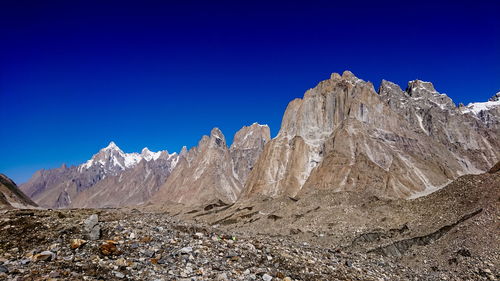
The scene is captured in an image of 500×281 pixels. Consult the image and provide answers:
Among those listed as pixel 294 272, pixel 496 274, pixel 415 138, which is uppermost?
pixel 415 138

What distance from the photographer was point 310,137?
154125 mm

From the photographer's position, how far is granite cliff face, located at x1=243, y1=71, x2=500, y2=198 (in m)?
126

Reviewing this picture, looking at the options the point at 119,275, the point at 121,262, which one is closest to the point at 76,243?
the point at 121,262

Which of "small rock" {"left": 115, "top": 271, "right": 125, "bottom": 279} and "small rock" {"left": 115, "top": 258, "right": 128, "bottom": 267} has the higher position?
"small rock" {"left": 115, "top": 258, "right": 128, "bottom": 267}

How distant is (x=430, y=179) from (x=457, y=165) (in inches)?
1879

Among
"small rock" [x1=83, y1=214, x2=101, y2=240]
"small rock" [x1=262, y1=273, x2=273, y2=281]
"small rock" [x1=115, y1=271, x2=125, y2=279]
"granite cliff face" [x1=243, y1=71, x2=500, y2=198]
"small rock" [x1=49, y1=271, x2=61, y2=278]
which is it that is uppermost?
"granite cliff face" [x1=243, y1=71, x2=500, y2=198]

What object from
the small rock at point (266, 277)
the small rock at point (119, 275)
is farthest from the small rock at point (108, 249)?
the small rock at point (266, 277)

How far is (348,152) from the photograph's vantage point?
134875 millimetres

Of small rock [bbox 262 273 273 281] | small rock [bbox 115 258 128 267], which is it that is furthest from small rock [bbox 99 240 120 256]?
small rock [bbox 262 273 273 281]

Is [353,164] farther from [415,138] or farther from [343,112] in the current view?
[415,138]

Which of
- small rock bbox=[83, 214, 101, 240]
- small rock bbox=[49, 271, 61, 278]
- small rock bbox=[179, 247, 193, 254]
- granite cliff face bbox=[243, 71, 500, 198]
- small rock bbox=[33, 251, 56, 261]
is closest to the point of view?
small rock bbox=[49, 271, 61, 278]

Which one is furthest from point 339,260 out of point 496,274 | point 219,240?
point 496,274

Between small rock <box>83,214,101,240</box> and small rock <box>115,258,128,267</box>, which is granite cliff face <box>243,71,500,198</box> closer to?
small rock <box>83,214,101,240</box>

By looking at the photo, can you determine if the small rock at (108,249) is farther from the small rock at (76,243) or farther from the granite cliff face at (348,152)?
the granite cliff face at (348,152)
